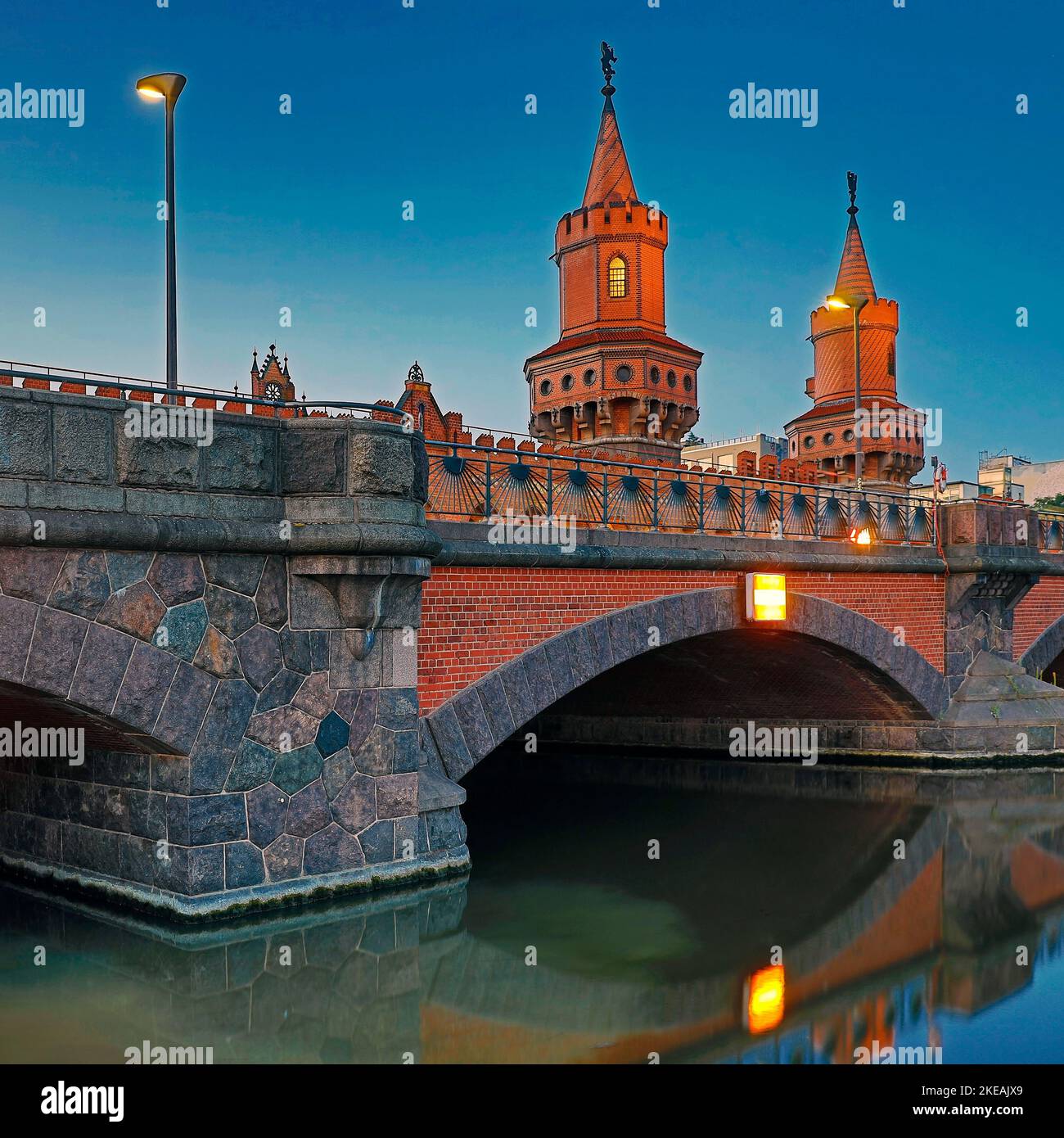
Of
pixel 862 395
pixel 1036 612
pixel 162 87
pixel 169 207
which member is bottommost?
pixel 1036 612

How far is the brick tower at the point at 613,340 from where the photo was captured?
34.4 meters

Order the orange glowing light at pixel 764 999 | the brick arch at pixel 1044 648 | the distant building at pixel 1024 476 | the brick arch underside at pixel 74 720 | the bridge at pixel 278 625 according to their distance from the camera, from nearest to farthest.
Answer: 1. the orange glowing light at pixel 764 999
2. the bridge at pixel 278 625
3. the brick arch underside at pixel 74 720
4. the brick arch at pixel 1044 648
5. the distant building at pixel 1024 476

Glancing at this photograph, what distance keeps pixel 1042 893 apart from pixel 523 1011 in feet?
21.6

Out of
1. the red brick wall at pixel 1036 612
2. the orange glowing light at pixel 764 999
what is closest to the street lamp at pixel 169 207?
the orange glowing light at pixel 764 999

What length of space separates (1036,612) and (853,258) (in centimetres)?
3141

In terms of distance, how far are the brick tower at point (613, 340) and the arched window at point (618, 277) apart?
27 mm

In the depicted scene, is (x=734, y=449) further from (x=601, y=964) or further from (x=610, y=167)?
(x=601, y=964)

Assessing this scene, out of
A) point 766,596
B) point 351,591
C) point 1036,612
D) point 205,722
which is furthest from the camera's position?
point 1036,612

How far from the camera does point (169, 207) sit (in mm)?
9578

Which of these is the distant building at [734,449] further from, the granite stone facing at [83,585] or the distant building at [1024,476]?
the granite stone facing at [83,585]

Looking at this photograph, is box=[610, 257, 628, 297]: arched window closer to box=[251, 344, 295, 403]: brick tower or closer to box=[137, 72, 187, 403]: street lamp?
box=[251, 344, 295, 403]: brick tower

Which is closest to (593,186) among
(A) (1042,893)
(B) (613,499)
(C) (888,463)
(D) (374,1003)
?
(C) (888,463)

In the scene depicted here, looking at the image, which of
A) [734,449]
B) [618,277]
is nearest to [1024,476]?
[734,449]
